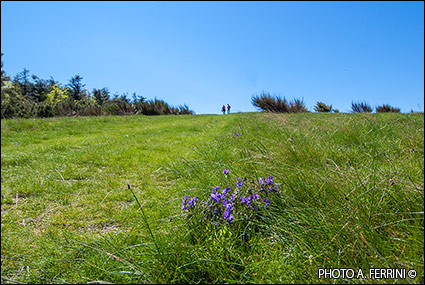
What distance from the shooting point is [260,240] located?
1349 mm

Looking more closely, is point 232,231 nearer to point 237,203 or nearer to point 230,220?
point 230,220

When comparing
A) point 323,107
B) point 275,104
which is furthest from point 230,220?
point 323,107

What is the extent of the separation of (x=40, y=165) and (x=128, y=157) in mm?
1463

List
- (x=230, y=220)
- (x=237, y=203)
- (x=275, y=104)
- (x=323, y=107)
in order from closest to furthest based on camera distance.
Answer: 1. (x=230, y=220)
2. (x=237, y=203)
3. (x=275, y=104)
4. (x=323, y=107)

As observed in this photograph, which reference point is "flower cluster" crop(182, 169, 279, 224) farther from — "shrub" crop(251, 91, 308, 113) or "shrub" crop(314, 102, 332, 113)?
"shrub" crop(314, 102, 332, 113)

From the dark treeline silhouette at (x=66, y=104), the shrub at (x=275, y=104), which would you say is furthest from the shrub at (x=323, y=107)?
the dark treeline silhouette at (x=66, y=104)

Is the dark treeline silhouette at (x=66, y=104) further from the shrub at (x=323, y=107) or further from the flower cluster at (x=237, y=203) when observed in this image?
the flower cluster at (x=237, y=203)

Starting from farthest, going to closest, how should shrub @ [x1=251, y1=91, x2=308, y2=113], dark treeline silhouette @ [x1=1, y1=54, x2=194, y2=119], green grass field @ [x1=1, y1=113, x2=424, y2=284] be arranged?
dark treeline silhouette @ [x1=1, y1=54, x2=194, y2=119] < shrub @ [x1=251, y1=91, x2=308, y2=113] < green grass field @ [x1=1, y1=113, x2=424, y2=284]

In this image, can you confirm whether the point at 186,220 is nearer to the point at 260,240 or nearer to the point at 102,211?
the point at 260,240

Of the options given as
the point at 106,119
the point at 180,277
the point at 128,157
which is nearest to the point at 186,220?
the point at 180,277

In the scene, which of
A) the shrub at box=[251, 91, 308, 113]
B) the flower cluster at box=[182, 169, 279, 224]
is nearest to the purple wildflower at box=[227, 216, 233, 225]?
the flower cluster at box=[182, 169, 279, 224]

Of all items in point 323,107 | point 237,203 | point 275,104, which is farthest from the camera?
point 323,107

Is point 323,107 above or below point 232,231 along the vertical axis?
above

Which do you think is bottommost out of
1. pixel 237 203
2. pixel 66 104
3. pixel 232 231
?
pixel 232 231
